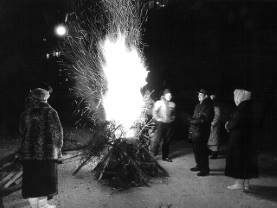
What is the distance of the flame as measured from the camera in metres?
9.09

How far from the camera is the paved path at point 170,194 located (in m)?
6.78

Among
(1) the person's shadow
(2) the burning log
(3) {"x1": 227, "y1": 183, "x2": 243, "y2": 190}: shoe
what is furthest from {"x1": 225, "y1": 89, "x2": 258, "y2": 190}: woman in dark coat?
(2) the burning log

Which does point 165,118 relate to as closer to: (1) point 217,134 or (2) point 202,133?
(1) point 217,134

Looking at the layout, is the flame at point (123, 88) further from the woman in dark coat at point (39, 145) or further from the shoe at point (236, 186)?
the woman in dark coat at point (39, 145)

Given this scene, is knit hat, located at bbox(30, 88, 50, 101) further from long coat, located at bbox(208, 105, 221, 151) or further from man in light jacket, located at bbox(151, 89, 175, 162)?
long coat, located at bbox(208, 105, 221, 151)

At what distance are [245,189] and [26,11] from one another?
17.8 m

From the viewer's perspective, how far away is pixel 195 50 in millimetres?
19625

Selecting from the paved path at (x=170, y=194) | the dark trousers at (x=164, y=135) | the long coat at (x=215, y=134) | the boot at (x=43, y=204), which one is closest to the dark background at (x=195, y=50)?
the long coat at (x=215, y=134)

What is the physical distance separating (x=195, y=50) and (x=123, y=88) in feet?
37.3

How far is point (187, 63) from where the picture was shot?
19.4 meters

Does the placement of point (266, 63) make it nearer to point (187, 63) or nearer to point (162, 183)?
point (187, 63)

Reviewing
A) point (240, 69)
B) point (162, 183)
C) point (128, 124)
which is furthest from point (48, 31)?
point (162, 183)

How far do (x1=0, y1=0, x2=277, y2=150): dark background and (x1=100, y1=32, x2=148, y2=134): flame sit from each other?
9.05 m

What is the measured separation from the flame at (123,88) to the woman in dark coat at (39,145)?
120 inches
